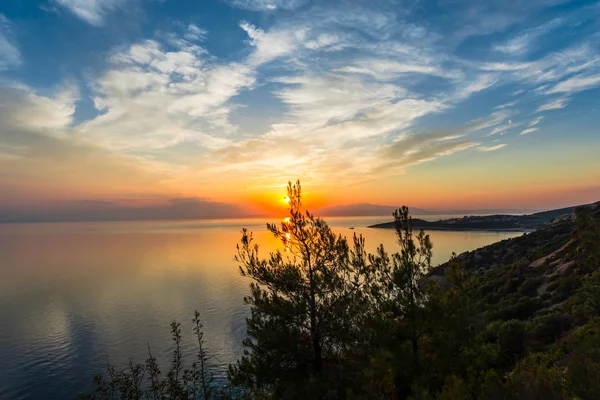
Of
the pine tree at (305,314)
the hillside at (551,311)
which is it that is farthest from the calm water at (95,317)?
the hillside at (551,311)

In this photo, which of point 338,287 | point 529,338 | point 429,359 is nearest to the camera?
point 429,359

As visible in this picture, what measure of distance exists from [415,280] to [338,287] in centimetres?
433

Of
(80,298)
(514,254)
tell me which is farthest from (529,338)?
(80,298)

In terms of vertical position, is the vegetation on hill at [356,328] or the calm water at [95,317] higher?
the vegetation on hill at [356,328]

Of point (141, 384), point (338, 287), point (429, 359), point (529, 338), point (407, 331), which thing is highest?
point (338, 287)

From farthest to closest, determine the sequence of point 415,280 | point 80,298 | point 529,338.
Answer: point 80,298, point 529,338, point 415,280

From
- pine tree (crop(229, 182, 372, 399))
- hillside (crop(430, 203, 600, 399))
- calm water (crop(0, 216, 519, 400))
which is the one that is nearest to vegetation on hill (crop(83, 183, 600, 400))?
pine tree (crop(229, 182, 372, 399))

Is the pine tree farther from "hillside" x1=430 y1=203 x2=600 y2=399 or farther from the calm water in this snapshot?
→ the calm water

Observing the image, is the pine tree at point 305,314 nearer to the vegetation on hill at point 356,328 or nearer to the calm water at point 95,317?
the vegetation on hill at point 356,328

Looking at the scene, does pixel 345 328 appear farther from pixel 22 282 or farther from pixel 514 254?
pixel 22 282

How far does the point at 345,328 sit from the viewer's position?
1884 cm

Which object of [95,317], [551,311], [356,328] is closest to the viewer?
[356,328]

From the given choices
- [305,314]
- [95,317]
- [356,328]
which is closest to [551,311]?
[356,328]

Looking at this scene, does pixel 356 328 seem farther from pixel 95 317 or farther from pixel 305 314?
pixel 95 317
